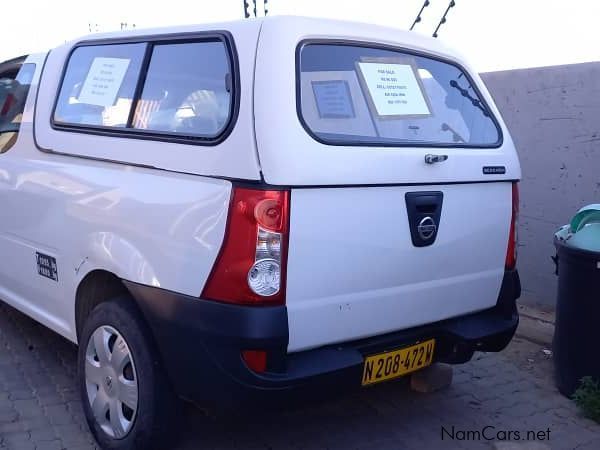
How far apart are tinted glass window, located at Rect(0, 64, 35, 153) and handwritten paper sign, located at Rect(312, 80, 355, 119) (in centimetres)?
205

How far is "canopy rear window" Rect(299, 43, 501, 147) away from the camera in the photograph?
2.78 metres

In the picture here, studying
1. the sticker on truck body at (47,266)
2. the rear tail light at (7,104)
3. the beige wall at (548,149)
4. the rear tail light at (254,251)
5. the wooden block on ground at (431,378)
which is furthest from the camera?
→ the beige wall at (548,149)

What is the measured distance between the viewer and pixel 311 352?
268 cm

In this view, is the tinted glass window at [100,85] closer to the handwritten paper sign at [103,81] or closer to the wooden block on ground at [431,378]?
the handwritten paper sign at [103,81]

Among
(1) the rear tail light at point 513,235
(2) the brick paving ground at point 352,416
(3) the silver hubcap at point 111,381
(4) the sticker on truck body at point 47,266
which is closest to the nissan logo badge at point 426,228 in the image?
(1) the rear tail light at point 513,235

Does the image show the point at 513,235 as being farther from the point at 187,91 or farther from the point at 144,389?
the point at 144,389

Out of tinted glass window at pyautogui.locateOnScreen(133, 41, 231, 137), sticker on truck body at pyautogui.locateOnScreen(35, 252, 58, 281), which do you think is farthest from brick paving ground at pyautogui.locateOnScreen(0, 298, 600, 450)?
tinted glass window at pyautogui.locateOnScreen(133, 41, 231, 137)

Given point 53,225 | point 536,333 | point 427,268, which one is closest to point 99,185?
point 53,225

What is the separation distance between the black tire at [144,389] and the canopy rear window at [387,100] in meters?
1.15

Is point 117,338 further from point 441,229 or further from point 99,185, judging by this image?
point 441,229

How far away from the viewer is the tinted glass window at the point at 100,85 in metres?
3.24

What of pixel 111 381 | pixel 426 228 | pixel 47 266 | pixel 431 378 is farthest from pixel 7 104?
pixel 431 378

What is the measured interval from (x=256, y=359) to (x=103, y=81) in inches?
68.9

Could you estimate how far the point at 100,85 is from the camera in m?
3.43
